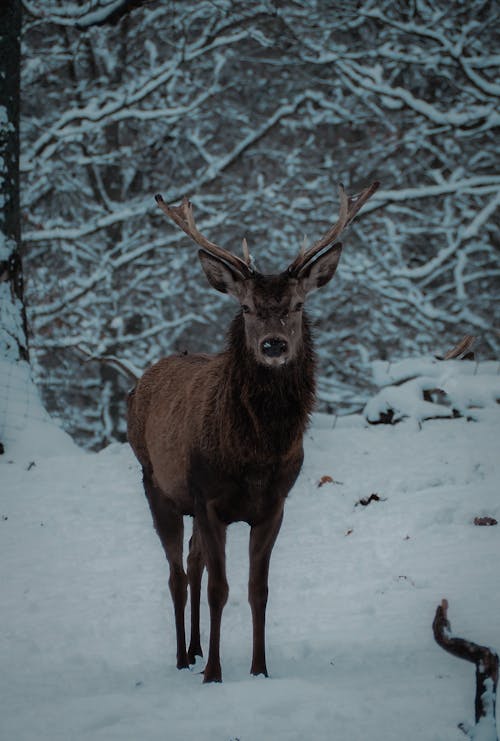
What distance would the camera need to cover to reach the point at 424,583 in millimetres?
4785

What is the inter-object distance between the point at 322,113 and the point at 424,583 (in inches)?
414

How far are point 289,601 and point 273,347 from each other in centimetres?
173

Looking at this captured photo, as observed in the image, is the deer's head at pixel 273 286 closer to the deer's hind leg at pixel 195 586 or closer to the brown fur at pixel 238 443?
the brown fur at pixel 238 443

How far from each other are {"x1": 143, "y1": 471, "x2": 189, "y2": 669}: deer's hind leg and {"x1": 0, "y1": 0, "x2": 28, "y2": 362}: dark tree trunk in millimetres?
4215

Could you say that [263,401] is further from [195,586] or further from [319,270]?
[195,586]

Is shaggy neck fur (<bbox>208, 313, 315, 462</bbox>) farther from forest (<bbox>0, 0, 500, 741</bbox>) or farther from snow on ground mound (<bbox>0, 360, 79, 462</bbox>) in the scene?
snow on ground mound (<bbox>0, 360, 79, 462</bbox>)

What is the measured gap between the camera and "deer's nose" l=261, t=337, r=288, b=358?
4188 millimetres

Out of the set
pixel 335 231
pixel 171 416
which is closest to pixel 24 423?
pixel 171 416

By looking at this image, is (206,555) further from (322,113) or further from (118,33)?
(118,33)

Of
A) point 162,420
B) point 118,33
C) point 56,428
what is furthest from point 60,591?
point 118,33

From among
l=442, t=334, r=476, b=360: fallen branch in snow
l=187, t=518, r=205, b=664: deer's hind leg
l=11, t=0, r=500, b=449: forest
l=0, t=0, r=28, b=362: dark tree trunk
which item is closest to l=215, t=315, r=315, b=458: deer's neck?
l=187, t=518, r=205, b=664: deer's hind leg

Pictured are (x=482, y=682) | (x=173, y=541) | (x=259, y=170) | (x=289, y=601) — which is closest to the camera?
(x=482, y=682)

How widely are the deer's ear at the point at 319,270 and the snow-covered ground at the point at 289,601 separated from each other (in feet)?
6.24

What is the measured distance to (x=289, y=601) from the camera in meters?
4.95
